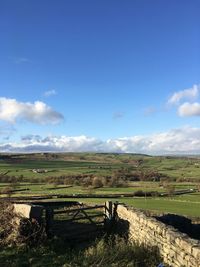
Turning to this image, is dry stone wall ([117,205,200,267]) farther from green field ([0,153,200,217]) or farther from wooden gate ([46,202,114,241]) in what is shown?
green field ([0,153,200,217])

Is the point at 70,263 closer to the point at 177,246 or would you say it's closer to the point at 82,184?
the point at 177,246

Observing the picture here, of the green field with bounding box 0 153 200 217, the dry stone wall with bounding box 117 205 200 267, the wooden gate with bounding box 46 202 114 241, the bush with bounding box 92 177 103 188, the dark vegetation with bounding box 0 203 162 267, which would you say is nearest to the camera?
the dry stone wall with bounding box 117 205 200 267

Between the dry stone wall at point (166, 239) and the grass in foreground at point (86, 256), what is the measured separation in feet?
1.61

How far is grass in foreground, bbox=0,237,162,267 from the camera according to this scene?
14383mm

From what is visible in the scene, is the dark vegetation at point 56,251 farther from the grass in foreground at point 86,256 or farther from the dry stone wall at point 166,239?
the dry stone wall at point 166,239

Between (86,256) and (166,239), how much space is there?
2.76 m

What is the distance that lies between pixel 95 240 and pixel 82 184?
6120cm

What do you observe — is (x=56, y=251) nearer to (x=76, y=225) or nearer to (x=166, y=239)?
(x=166, y=239)

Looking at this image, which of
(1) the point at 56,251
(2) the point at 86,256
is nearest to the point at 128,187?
(1) the point at 56,251

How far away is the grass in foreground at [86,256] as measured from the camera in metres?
14.4

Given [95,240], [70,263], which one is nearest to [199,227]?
[95,240]

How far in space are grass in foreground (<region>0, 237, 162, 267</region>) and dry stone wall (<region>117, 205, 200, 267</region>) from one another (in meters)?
0.49

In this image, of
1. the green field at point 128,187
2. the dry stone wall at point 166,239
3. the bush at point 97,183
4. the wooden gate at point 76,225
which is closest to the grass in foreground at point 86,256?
the dry stone wall at point 166,239

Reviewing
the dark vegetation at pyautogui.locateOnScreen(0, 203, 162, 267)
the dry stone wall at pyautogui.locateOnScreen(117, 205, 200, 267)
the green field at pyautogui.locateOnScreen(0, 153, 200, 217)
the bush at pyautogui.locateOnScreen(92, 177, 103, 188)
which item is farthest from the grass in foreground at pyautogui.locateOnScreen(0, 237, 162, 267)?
the bush at pyautogui.locateOnScreen(92, 177, 103, 188)
